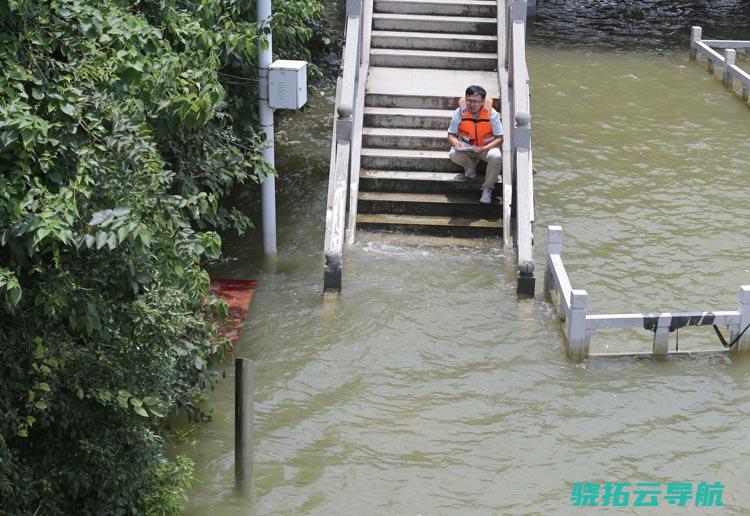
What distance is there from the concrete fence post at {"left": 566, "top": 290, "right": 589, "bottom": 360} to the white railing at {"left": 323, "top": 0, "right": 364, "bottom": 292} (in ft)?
8.55

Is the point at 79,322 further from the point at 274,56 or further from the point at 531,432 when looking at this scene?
the point at 274,56

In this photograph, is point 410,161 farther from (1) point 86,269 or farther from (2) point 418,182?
(1) point 86,269

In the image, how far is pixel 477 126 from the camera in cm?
1302

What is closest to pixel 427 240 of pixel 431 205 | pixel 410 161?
pixel 431 205

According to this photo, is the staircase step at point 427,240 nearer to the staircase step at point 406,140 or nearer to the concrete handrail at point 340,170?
the concrete handrail at point 340,170

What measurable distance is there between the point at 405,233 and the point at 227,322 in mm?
2869

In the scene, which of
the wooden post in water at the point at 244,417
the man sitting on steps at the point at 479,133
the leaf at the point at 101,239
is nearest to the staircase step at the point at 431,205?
the man sitting on steps at the point at 479,133

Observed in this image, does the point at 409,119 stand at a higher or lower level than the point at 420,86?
lower

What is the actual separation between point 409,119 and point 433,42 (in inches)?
76.1

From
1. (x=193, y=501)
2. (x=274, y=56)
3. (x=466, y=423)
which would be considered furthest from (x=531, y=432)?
(x=274, y=56)

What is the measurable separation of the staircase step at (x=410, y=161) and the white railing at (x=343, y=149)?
30 centimetres

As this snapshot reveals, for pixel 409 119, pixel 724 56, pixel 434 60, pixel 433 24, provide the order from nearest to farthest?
1. pixel 409 119
2. pixel 434 60
3. pixel 433 24
4. pixel 724 56

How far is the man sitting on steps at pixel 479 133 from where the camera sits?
1291cm

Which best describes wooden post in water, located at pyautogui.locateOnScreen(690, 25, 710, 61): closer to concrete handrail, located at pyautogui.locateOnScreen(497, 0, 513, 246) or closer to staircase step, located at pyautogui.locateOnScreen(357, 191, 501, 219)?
concrete handrail, located at pyautogui.locateOnScreen(497, 0, 513, 246)
